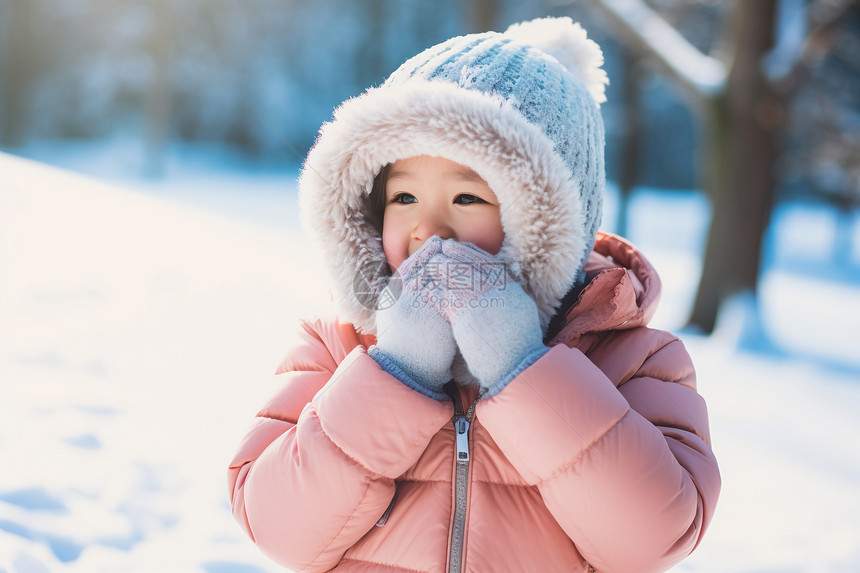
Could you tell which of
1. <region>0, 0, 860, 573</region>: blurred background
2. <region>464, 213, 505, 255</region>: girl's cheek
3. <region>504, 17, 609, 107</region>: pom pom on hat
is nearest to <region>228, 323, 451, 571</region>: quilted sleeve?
<region>464, 213, 505, 255</region>: girl's cheek

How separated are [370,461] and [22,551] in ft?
3.72

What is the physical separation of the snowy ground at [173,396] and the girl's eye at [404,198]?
577mm

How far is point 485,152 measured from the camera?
133 cm

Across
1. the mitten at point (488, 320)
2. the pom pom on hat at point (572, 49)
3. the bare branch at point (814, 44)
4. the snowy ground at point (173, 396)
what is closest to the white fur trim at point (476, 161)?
the mitten at point (488, 320)

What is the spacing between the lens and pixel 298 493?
4.13 ft

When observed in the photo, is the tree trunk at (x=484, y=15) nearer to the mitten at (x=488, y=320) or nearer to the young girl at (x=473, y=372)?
the young girl at (x=473, y=372)

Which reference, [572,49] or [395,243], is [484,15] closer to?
[572,49]

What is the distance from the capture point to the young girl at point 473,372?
1.21 m

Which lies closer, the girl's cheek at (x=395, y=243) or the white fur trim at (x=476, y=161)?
the white fur trim at (x=476, y=161)

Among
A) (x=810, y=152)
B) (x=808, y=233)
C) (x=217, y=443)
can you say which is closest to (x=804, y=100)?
(x=810, y=152)

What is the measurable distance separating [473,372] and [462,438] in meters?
0.16

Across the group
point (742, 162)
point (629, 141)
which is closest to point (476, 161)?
point (742, 162)

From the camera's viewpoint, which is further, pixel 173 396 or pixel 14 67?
pixel 14 67

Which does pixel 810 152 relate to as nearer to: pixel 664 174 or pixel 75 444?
pixel 664 174
